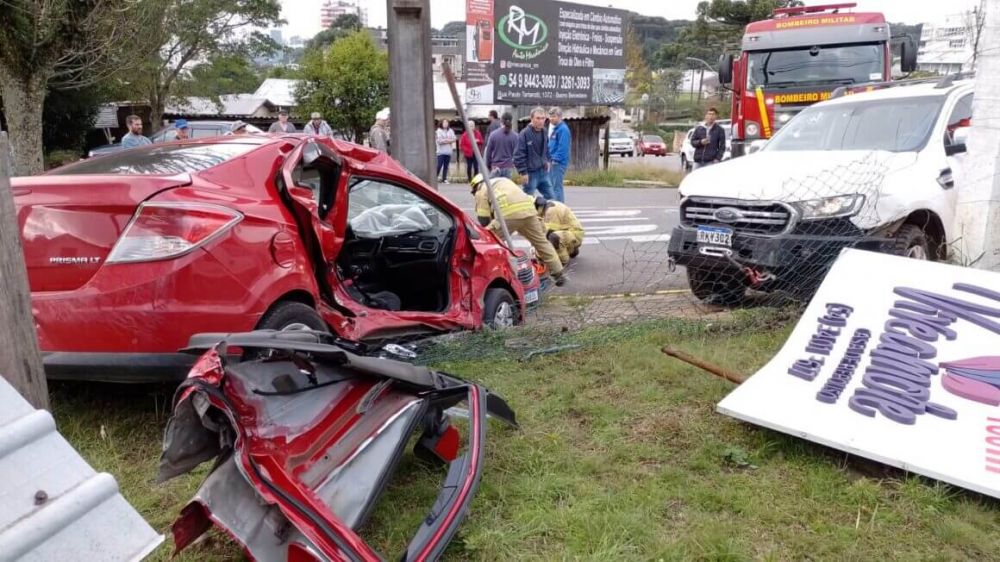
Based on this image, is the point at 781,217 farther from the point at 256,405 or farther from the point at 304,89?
the point at 304,89

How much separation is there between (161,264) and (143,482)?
3.10ft

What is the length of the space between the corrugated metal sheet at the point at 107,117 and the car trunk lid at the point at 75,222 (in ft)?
106

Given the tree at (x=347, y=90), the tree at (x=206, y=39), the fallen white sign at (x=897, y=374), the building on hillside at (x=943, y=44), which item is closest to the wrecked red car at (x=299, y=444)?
the fallen white sign at (x=897, y=374)

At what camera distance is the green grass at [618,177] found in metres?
22.5

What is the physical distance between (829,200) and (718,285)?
118 cm

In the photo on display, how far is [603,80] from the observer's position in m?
25.8

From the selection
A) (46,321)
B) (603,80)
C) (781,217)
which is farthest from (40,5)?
(603,80)

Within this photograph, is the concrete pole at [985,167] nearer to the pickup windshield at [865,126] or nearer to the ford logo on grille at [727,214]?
the pickup windshield at [865,126]

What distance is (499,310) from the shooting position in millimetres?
5621

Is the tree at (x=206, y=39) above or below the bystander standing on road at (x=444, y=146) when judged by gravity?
above

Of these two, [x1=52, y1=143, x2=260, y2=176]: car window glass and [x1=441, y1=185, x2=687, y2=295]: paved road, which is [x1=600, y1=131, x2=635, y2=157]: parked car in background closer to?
[x1=441, y1=185, x2=687, y2=295]: paved road

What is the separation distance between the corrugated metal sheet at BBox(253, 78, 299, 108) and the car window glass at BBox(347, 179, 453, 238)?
172 feet

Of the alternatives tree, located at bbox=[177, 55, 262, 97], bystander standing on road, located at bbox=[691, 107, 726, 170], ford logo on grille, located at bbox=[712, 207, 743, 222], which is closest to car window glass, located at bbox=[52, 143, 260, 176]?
ford logo on grille, located at bbox=[712, 207, 743, 222]

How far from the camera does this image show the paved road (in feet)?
26.1
